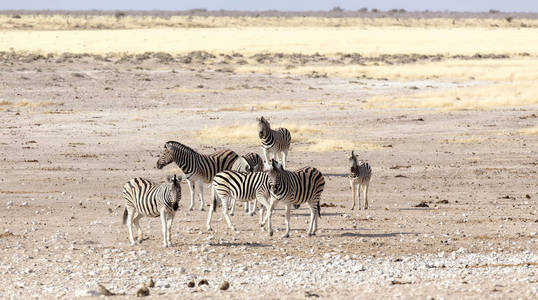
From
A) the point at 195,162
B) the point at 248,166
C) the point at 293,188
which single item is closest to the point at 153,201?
the point at 293,188

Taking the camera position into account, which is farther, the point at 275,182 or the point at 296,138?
the point at 296,138

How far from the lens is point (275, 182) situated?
13781 millimetres

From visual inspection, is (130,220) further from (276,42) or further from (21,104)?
(276,42)

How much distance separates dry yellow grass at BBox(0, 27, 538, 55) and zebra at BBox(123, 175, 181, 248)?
56.8 meters

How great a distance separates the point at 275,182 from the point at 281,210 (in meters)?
3.54

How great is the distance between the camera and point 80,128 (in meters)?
31.0

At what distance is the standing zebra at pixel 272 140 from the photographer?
837 inches

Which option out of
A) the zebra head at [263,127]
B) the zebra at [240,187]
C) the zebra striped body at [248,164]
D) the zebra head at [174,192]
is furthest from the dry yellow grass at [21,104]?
the zebra head at [174,192]

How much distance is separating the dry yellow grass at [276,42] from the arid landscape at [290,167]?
10.7 meters

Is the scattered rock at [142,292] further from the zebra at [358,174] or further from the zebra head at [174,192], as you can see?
the zebra at [358,174]

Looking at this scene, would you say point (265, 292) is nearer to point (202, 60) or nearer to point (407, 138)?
point (407, 138)

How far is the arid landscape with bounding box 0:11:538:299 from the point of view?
11.6 metres

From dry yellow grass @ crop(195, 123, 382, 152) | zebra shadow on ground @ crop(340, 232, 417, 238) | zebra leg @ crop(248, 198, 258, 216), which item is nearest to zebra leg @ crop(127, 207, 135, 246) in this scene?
zebra shadow on ground @ crop(340, 232, 417, 238)

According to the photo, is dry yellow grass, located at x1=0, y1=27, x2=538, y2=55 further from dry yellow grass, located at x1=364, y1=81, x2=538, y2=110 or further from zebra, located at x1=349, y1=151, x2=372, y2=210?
zebra, located at x1=349, y1=151, x2=372, y2=210
